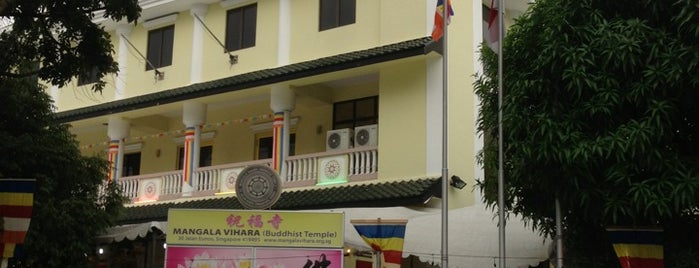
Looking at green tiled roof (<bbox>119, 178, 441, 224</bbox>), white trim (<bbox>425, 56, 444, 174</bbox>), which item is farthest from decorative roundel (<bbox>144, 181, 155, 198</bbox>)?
white trim (<bbox>425, 56, 444, 174</bbox>)

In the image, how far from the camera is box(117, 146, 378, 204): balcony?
1722cm

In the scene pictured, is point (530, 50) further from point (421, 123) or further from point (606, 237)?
point (421, 123)

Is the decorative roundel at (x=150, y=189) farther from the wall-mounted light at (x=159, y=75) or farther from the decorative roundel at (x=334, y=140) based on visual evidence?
the decorative roundel at (x=334, y=140)

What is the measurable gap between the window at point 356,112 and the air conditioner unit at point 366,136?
0.59 meters

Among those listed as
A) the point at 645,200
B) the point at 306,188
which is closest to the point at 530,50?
the point at 645,200

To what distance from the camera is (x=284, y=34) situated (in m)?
19.1

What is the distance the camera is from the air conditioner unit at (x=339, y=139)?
1800cm

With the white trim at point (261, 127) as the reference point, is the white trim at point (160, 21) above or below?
above

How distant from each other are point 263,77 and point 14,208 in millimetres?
7257

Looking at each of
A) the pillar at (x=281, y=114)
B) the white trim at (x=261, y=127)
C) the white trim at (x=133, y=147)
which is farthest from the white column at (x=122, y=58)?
the pillar at (x=281, y=114)

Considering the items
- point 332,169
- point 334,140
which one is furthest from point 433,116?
point 334,140

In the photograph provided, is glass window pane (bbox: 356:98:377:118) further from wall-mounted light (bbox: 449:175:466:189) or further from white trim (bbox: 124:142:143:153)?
white trim (bbox: 124:142:143:153)

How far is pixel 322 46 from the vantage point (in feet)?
60.1

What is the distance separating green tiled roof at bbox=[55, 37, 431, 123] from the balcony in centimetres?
163
